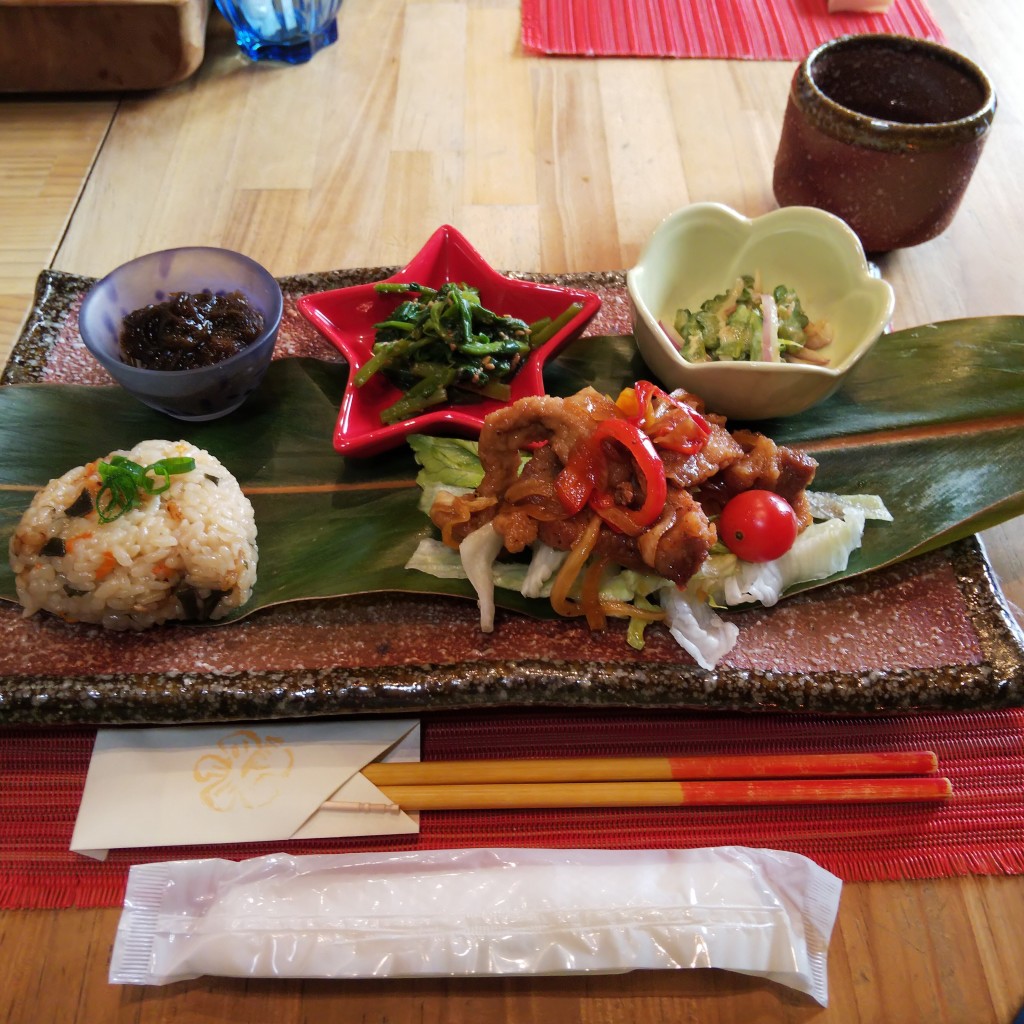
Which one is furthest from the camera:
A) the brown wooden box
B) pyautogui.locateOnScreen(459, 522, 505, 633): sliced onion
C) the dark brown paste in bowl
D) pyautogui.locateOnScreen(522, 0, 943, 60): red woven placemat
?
pyautogui.locateOnScreen(522, 0, 943, 60): red woven placemat

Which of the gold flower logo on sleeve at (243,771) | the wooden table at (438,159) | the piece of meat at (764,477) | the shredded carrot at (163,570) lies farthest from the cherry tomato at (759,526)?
the shredded carrot at (163,570)

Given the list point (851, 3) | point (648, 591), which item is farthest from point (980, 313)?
point (851, 3)

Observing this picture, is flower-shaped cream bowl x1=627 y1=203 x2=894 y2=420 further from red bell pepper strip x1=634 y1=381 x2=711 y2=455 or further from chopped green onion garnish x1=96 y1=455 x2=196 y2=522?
chopped green onion garnish x1=96 y1=455 x2=196 y2=522

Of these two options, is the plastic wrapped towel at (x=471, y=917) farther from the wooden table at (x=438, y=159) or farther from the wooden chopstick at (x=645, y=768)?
the wooden table at (x=438, y=159)

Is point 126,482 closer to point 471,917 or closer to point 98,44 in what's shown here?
point 471,917

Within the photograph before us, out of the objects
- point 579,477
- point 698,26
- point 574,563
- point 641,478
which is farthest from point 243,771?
point 698,26

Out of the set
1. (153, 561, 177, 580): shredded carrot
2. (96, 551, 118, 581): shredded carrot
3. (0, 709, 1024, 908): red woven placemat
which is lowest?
(0, 709, 1024, 908): red woven placemat

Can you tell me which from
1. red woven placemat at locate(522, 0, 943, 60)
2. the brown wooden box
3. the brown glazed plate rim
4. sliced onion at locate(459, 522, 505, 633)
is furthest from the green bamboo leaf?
red woven placemat at locate(522, 0, 943, 60)
